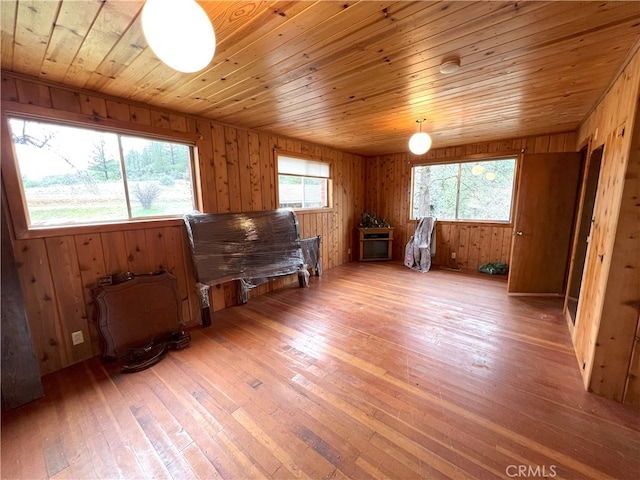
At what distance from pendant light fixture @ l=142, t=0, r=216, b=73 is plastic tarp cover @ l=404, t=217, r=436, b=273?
4.71 metres

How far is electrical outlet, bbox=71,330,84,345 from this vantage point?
225 centimetres

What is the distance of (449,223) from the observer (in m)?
5.17

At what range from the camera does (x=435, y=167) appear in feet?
17.4

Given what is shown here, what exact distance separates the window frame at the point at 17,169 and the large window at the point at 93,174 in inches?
2.2

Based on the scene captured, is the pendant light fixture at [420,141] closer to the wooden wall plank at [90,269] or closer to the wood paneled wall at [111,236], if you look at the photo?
the wood paneled wall at [111,236]

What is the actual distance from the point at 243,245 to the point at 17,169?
→ 1.97 meters

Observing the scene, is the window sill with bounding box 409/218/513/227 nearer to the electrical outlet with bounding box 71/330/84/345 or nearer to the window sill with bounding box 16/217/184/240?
the window sill with bounding box 16/217/184/240

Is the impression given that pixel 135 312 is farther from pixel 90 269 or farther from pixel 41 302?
pixel 41 302

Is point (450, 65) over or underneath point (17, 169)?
over

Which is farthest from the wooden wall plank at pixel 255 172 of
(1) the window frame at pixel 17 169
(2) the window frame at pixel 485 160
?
(2) the window frame at pixel 485 160

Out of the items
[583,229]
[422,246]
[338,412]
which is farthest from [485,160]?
[338,412]

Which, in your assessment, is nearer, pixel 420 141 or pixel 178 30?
pixel 178 30

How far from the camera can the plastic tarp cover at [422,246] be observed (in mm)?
5008

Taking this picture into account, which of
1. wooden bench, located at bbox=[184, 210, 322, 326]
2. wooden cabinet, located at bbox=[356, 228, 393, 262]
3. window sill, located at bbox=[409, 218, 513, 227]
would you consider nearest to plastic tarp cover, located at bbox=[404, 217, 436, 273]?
window sill, located at bbox=[409, 218, 513, 227]
